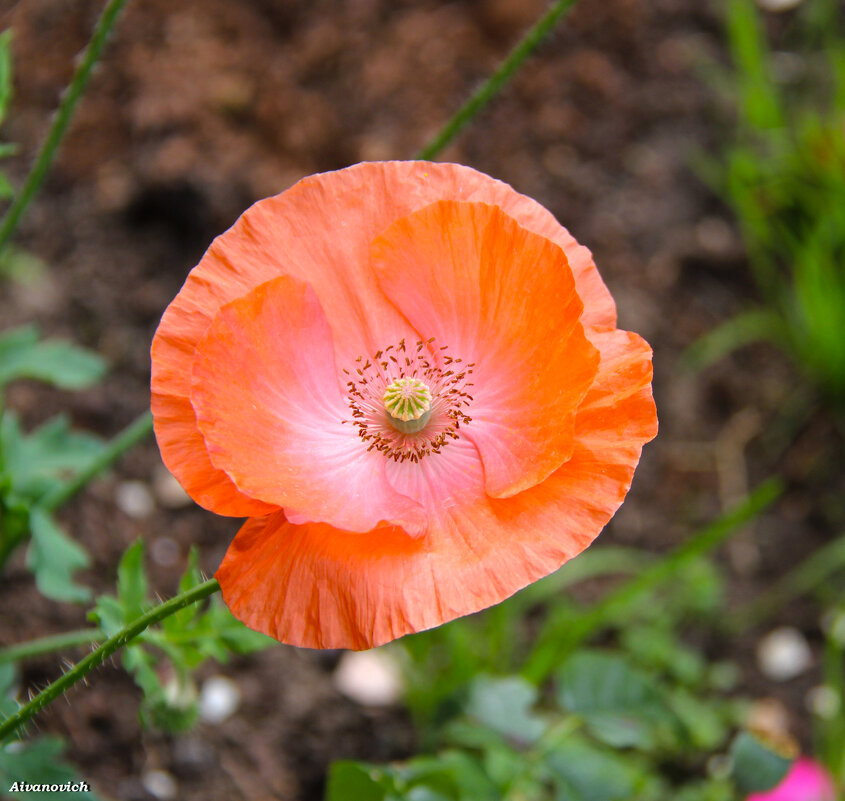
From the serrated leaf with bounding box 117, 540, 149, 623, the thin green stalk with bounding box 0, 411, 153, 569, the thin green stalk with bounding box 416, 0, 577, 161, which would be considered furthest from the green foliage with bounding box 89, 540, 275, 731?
the thin green stalk with bounding box 416, 0, 577, 161

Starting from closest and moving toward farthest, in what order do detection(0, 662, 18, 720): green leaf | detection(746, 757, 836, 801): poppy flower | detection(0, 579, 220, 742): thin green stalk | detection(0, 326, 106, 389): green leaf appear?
1. detection(0, 579, 220, 742): thin green stalk
2. detection(0, 662, 18, 720): green leaf
3. detection(0, 326, 106, 389): green leaf
4. detection(746, 757, 836, 801): poppy flower

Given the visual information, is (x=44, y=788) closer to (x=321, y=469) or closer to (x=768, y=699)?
(x=321, y=469)

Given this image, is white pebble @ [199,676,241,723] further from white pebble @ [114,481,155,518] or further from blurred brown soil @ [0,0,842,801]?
white pebble @ [114,481,155,518]

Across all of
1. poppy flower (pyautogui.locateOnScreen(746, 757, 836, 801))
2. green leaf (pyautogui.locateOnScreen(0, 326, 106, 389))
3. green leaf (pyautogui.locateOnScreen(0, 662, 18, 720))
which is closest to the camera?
green leaf (pyautogui.locateOnScreen(0, 662, 18, 720))

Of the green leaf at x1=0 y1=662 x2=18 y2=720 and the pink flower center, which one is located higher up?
the pink flower center

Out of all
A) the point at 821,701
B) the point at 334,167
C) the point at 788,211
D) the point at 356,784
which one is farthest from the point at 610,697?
the point at 788,211

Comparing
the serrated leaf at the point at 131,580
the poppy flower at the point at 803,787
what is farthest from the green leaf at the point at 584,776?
the serrated leaf at the point at 131,580

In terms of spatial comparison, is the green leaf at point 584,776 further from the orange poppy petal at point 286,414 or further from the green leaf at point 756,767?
the orange poppy petal at point 286,414
